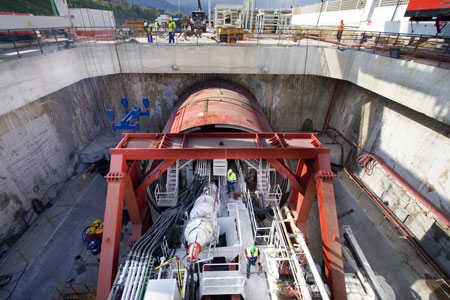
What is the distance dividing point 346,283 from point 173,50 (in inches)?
513

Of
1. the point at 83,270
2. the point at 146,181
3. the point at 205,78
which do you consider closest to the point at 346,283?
the point at 146,181

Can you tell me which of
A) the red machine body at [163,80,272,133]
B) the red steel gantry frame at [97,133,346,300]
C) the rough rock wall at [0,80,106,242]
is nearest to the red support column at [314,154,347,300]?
the red steel gantry frame at [97,133,346,300]

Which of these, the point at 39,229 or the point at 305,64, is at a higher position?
the point at 305,64

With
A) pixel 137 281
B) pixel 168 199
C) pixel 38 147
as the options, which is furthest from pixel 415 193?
pixel 38 147

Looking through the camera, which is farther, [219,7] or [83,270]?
[219,7]

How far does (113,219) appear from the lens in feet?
19.9

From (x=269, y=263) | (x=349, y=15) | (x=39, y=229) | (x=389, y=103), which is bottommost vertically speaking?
(x=269, y=263)

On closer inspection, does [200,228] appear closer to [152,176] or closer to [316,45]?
[152,176]

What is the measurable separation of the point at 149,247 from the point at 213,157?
9.65 feet

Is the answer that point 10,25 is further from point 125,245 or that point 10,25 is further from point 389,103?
point 389,103

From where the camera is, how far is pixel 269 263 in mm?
5359

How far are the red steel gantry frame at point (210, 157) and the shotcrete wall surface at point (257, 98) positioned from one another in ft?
15.2

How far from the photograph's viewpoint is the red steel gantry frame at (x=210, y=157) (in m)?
6.00

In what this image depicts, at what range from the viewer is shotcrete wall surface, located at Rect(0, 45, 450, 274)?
827 centimetres
